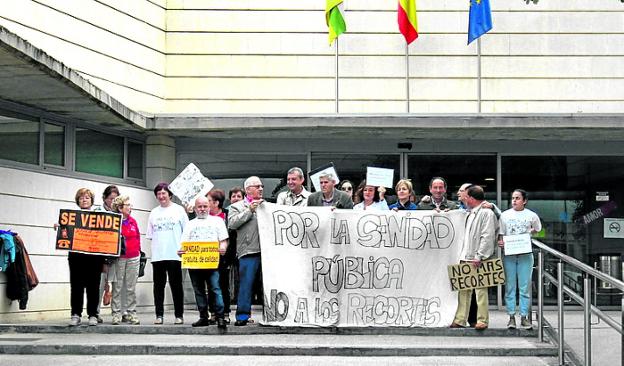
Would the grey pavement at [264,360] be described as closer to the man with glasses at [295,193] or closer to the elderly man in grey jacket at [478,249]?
the elderly man in grey jacket at [478,249]

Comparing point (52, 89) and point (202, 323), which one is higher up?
point (52, 89)

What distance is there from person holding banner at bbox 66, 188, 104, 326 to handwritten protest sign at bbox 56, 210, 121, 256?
152mm

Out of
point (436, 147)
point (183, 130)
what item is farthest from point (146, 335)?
point (436, 147)

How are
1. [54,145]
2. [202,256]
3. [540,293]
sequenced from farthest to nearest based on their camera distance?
1. [54,145]
2. [202,256]
3. [540,293]

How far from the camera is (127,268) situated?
42.3 ft

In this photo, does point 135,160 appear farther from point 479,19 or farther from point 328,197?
point 479,19

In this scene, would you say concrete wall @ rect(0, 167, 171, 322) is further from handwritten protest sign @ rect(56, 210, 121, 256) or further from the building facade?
the building facade

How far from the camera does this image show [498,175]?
17.6 metres

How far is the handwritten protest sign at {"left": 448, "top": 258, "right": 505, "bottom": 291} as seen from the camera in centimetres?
1166

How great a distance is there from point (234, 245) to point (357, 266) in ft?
5.50

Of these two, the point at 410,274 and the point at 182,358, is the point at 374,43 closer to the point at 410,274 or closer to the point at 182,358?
the point at 410,274

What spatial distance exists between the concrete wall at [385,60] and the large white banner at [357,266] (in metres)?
5.29

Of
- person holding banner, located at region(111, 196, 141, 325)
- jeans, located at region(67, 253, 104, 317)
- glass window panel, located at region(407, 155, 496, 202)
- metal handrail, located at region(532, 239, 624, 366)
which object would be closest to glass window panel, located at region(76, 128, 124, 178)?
person holding banner, located at region(111, 196, 141, 325)

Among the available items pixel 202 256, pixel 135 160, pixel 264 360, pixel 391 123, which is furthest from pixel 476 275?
pixel 135 160
